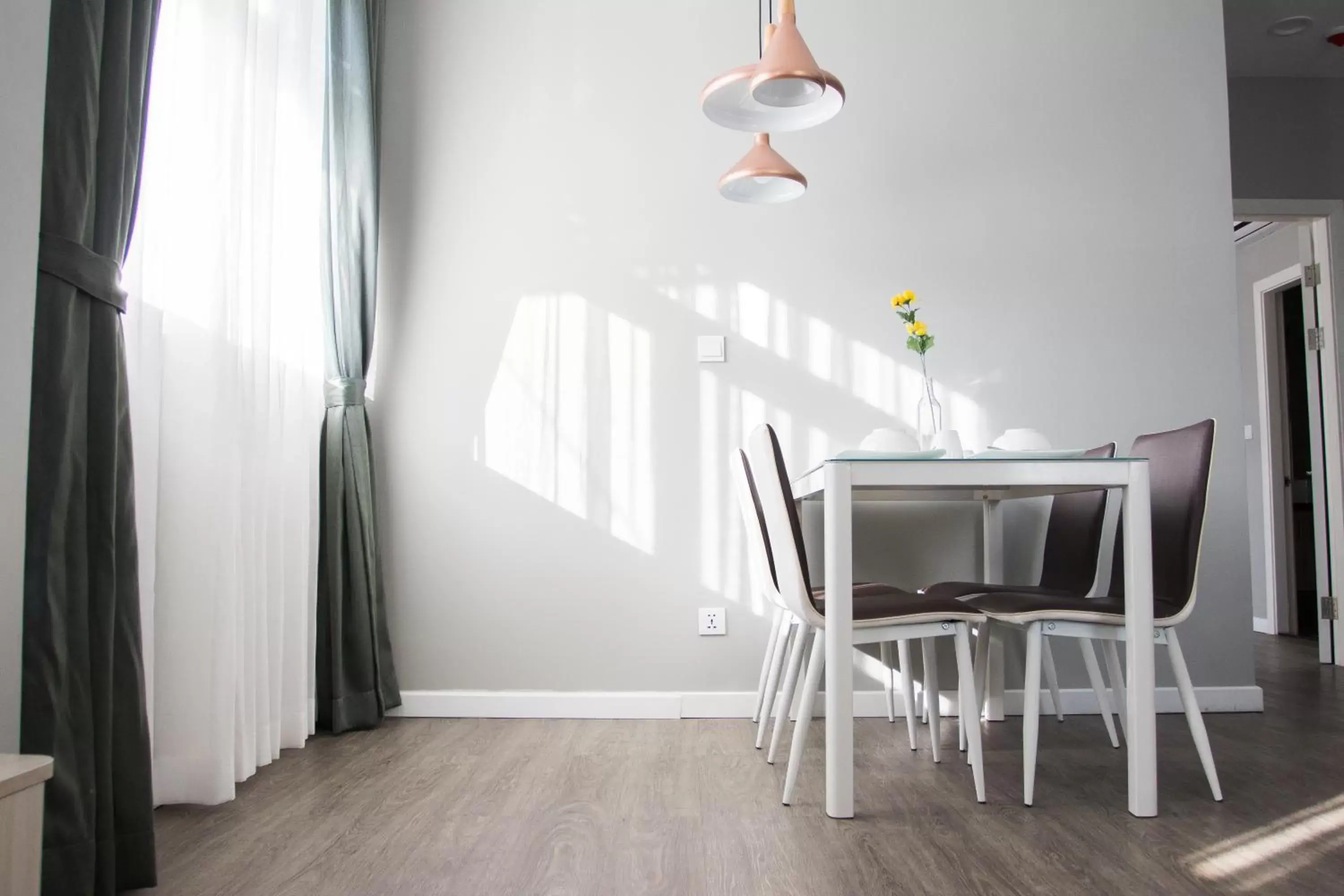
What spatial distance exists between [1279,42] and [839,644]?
3947 mm

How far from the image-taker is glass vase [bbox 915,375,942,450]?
9.98ft

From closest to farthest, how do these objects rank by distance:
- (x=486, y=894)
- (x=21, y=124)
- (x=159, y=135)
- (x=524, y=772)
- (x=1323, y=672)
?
(x=21, y=124) → (x=486, y=894) → (x=159, y=135) → (x=524, y=772) → (x=1323, y=672)

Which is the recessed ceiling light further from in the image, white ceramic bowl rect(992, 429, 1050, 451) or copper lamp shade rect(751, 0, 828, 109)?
copper lamp shade rect(751, 0, 828, 109)

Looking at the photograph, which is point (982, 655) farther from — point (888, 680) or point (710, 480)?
point (710, 480)

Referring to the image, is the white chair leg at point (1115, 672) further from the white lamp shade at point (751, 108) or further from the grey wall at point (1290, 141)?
the grey wall at point (1290, 141)

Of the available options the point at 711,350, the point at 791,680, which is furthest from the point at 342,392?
the point at 791,680

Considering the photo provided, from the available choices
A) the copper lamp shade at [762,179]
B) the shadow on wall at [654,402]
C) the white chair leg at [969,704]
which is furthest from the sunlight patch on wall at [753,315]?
the white chair leg at [969,704]

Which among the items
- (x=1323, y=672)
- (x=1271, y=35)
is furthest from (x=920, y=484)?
(x=1271, y=35)

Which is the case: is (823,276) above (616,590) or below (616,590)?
above

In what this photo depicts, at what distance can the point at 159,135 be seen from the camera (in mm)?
2061

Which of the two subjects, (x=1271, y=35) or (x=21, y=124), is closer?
(x=21, y=124)

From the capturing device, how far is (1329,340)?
14.6ft

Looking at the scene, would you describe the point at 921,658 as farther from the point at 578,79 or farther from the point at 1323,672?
the point at 578,79

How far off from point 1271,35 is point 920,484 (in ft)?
11.3
